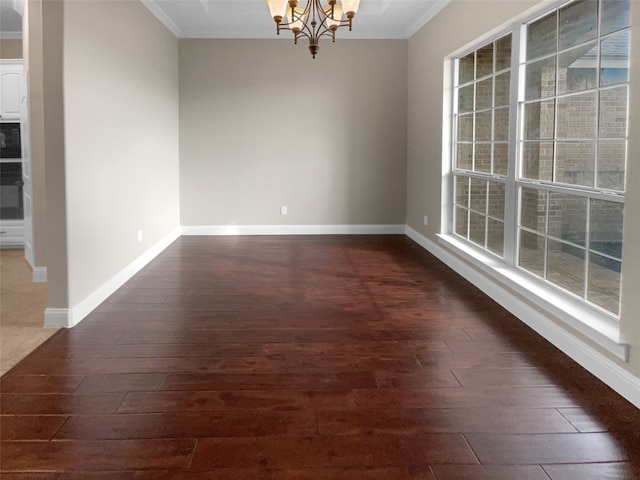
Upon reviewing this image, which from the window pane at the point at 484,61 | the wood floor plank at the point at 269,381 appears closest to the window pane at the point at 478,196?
the window pane at the point at 484,61

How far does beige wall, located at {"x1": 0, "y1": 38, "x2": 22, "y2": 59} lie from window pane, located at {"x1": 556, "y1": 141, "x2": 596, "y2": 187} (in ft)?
20.5

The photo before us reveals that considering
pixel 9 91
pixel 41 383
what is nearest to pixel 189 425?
pixel 41 383

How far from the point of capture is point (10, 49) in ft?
23.2

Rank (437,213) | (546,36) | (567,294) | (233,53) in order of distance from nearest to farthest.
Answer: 1. (567,294)
2. (546,36)
3. (437,213)
4. (233,53)

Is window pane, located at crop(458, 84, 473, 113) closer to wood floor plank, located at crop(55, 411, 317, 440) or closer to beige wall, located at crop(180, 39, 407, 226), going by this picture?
beige wall, located at crop(180, 39, 407, 226)

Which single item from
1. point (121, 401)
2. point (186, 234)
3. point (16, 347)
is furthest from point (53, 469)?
point (186, 234)

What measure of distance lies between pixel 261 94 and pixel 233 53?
625mm

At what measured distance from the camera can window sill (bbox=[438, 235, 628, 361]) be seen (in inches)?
114

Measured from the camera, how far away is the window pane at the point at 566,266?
3.51 m

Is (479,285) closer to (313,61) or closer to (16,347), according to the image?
(16,347)

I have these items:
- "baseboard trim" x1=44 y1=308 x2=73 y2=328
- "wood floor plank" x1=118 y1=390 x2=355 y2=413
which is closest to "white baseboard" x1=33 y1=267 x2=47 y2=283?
"baseboard trim" x1=44 y1=308 x2=73 y2=328

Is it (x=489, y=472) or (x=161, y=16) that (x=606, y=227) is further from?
(x=161, y=16)

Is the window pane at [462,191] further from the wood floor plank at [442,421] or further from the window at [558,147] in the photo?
the wood floor plank at [442,421]

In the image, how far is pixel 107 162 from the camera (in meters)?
4.62
